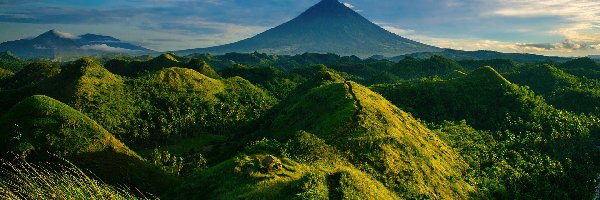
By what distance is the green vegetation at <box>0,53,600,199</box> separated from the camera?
37.1 metres

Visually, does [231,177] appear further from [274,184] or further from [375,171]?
[375,171]

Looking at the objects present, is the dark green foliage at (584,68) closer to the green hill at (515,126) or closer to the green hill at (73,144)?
the green hill at (515,126)

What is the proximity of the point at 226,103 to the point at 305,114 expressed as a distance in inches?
2094

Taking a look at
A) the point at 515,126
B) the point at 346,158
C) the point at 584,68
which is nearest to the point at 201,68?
the point at 515,126

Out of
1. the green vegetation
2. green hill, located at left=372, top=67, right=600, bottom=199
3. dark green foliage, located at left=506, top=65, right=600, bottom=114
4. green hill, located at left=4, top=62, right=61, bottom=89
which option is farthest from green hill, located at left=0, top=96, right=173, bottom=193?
dark green foliage, located at left=506, top=65, right=600, bottom=114

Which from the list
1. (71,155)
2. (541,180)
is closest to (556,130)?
(541,180)

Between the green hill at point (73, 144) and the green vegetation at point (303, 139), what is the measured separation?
0.58 feet

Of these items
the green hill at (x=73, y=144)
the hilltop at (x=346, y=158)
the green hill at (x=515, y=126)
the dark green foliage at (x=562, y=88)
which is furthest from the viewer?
the dark green foliage at (x=562, y=88)

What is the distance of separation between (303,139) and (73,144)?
30747mm

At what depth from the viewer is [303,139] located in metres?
46.6

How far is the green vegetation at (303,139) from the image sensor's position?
3712 cm

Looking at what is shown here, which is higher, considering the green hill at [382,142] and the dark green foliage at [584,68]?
the dark green foliage at [584,68]

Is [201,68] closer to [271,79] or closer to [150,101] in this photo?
[271,79]

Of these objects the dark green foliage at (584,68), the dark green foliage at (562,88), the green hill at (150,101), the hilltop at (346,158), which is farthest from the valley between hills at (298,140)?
the dark green foliage at (584,68)
